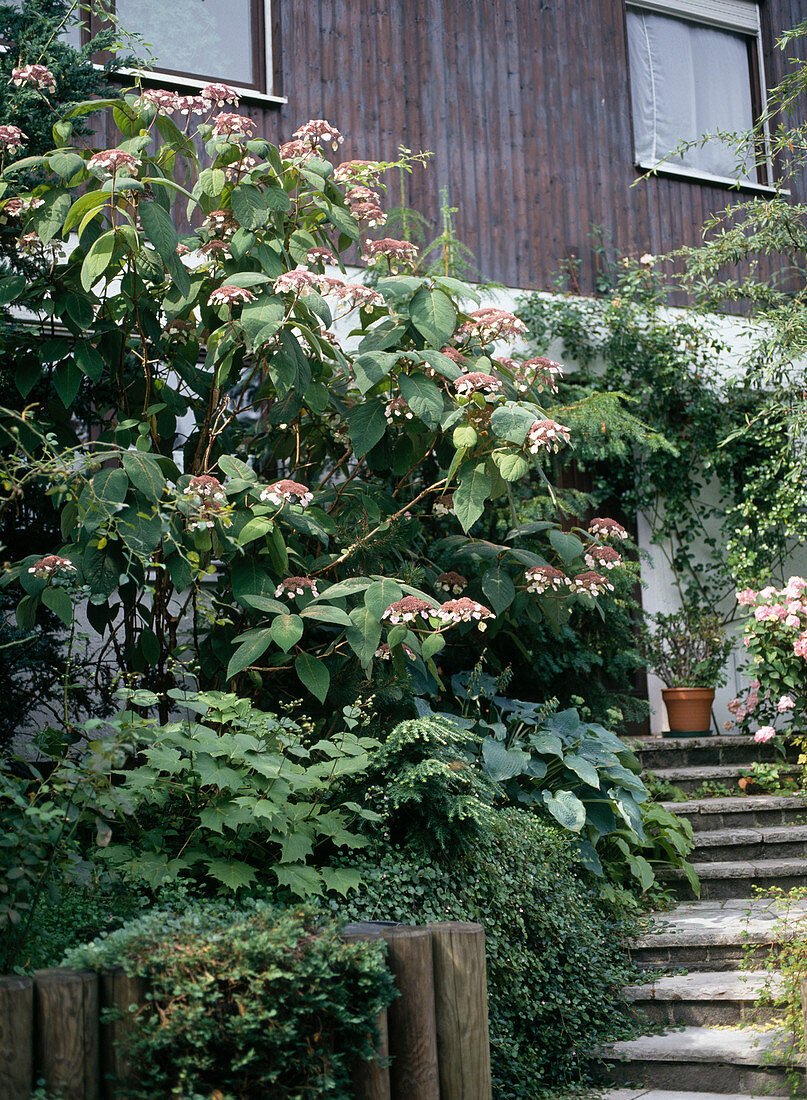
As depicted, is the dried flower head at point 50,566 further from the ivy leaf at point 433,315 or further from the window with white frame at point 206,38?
the window with white frame at point 206,38

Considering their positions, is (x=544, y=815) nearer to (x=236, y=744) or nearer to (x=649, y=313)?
(x=236, y=744)

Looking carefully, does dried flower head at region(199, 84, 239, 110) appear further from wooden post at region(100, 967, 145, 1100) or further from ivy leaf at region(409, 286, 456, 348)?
wooden post at region(100, 967, 145, 1100)

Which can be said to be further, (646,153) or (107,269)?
(646,153)

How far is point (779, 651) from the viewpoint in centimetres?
638

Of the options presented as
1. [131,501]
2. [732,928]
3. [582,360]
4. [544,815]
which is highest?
[582,360]

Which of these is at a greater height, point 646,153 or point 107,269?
point 646,153

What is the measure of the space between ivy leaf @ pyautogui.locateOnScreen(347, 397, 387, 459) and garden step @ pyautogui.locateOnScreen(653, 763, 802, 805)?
294cm

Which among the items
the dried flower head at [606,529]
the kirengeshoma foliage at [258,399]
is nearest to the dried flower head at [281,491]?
the kirengeshoma foliage at [258,399]

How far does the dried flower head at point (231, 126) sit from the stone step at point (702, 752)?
13.9 feet

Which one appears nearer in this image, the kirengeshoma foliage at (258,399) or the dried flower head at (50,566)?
the dried flower head at (50,566)

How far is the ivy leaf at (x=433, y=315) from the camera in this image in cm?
448

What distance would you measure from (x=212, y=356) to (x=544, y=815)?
98.2 inches

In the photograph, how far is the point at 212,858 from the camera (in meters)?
3.50

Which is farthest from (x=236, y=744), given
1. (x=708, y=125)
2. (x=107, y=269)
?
(x=708, y=125)
